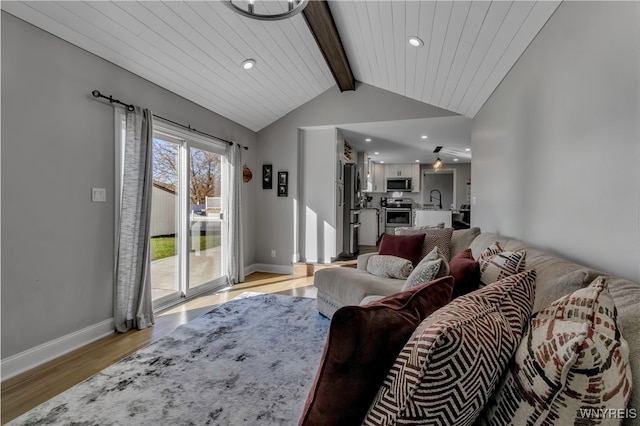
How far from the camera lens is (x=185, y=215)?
12.5 feet

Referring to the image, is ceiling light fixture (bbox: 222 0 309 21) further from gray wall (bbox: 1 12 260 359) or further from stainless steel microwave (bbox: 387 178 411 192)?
stainless steel microwave (bbox: 387 178 411 192)

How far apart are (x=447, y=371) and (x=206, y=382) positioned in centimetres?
189

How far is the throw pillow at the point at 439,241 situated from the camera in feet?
9.72

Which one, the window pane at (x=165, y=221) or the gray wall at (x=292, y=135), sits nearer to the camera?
the window pane at (x=165, y=221)

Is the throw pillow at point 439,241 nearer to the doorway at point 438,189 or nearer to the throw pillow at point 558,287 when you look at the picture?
the throw pillow at point 558,287

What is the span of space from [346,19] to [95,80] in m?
2.41

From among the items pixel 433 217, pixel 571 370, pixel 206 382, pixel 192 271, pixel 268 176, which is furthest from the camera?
pixel 433 217

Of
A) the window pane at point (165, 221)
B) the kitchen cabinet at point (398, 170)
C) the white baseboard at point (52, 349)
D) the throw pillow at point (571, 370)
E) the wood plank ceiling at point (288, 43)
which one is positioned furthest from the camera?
the kitchen cabinet at point (398, 170)

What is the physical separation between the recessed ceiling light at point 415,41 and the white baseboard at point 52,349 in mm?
3856

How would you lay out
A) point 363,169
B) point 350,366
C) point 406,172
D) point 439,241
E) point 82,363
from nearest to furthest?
point 350,366, point 82,363, point 439,241, point 363,169, point 406,172

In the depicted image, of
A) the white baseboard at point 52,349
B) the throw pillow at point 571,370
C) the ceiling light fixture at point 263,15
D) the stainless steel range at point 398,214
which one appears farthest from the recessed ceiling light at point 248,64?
the stainless steel range at point 398,214

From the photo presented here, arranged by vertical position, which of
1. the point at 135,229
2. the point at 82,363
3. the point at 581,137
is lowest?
the point at 82,363

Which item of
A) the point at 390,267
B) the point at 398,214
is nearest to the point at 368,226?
the point at 398,214

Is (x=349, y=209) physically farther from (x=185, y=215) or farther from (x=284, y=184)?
(x=185, y=215)
